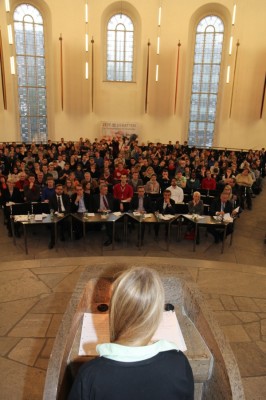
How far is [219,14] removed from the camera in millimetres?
19422

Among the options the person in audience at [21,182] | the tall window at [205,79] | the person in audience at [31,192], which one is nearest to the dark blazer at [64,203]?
the person in audience at [31,192]

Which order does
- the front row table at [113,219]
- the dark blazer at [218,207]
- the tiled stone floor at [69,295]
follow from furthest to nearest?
the dark blazer at [218,207], the front row table at [113,219], the tiled stone floor at [69,295]

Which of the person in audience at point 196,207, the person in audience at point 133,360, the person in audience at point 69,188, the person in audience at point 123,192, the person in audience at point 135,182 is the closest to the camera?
the person in audience at point 133,360

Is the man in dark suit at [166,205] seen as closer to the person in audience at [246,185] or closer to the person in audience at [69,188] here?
the person in audience at [69,188]

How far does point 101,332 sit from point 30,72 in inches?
800

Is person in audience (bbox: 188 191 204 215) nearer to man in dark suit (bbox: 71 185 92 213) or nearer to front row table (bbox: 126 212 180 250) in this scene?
front row table (bbox: 126 212 180 250)

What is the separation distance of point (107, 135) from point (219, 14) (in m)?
9.95

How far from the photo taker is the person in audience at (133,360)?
127cm

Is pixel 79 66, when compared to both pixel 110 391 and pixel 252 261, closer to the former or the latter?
pixel 252 261

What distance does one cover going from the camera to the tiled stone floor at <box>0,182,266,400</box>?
3.51 meters

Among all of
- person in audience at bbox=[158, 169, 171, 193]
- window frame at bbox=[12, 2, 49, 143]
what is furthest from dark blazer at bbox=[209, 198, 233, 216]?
window frame at bbox=[12, 2, 49, 143]

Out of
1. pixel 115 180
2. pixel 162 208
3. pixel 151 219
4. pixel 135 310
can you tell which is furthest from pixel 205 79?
pixel 135 310

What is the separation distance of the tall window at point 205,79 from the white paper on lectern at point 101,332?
20.1m

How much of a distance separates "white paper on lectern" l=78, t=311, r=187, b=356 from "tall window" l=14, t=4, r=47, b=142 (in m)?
19.6
